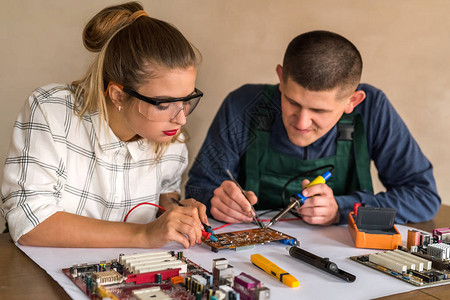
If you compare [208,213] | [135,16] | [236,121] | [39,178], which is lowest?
[208,213]

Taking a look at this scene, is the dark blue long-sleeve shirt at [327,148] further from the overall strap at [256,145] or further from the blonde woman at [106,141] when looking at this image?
the blonde woman at [106,141]

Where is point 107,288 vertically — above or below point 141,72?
below

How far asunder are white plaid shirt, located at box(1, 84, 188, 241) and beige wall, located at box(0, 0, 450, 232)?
1146 millimetres

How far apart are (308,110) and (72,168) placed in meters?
0.99

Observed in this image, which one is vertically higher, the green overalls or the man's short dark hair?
the man's short dark hair

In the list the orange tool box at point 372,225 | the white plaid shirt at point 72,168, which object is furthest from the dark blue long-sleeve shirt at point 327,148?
the orange tool box at point 372,225

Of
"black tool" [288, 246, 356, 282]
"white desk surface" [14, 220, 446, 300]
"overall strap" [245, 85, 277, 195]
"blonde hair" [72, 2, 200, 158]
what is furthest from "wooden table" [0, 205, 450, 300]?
"overall strap" [245, 85, 277, 195]

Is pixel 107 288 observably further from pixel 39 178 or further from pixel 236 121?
pixel 236 121

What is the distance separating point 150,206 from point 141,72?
63 cm

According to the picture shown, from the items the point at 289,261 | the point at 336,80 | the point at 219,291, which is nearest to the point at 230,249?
the point at 289,261

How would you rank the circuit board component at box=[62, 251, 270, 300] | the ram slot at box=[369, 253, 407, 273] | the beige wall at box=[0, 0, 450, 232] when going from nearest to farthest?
the circuit board component at box=[62, 251, 270, 300], the ram slot at box=[369, 253, 407, 273], the beige wall at box=[0, 0, 450, 232]

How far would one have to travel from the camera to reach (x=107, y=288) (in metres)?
1.15

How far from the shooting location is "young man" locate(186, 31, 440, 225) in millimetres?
2018

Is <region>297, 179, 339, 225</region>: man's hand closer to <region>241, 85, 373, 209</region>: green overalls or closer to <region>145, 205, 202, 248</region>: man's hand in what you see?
<region>241, 85, 373, 209</region>: green overalls
